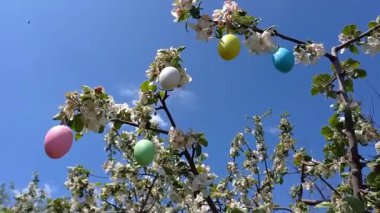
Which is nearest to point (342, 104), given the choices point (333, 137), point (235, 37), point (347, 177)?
point (333, 137)

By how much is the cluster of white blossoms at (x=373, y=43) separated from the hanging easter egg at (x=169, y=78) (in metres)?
1.17

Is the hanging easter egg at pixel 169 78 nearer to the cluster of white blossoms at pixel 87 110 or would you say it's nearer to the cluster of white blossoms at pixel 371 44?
the cluster of white blossoms at pixel 87 110

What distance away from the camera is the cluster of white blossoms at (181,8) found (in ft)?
9.02

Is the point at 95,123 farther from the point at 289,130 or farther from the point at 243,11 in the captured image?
the point at 289,130

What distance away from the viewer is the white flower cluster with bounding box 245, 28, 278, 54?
8.86ft

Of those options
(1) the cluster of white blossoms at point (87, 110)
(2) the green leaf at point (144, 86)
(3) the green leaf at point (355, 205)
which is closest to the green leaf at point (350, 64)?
(3) the green leaf at point (355, 205)

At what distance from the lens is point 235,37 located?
2.65 meters

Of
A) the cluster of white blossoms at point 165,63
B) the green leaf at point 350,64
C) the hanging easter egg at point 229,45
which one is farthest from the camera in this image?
the cluster of white blossoms at point 165,63

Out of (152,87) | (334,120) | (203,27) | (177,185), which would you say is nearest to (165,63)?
(152,87)

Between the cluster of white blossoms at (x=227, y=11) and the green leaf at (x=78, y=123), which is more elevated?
the cluster of white blossoms at (x=227, y=11)

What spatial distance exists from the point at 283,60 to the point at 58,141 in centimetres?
138

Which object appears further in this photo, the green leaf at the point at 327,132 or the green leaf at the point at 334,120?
the green leaf at the point at 327,132

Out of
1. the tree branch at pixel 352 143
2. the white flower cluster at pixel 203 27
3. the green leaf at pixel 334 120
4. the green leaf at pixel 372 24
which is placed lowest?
the tree branch at pixel 352 143

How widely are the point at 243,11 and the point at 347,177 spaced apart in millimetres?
1387
